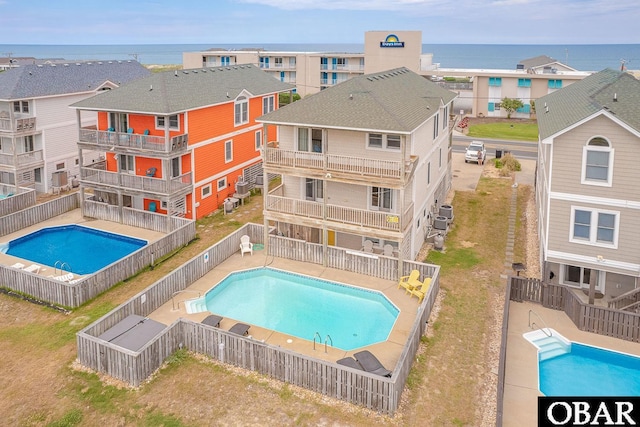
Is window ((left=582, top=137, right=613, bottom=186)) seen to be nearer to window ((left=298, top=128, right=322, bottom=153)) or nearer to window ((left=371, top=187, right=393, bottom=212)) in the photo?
window ((left=371, top=187, right=393, bottom=212))

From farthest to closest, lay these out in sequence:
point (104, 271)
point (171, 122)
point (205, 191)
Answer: point (205, 191)
point (171, 122)
point (104, 271)

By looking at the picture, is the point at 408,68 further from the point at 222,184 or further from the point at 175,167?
the point at 175,167

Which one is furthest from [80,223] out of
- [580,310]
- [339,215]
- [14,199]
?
[580,310]

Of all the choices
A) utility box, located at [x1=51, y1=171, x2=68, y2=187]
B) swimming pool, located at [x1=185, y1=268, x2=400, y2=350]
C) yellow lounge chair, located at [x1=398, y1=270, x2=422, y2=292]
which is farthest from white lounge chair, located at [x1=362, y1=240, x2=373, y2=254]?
utility box, located at [x1=51, y1=171, x2=68, y2=187]

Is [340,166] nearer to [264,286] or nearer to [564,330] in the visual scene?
[264,286]

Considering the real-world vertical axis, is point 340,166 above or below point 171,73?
below

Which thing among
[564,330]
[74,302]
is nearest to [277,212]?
[74,302]
